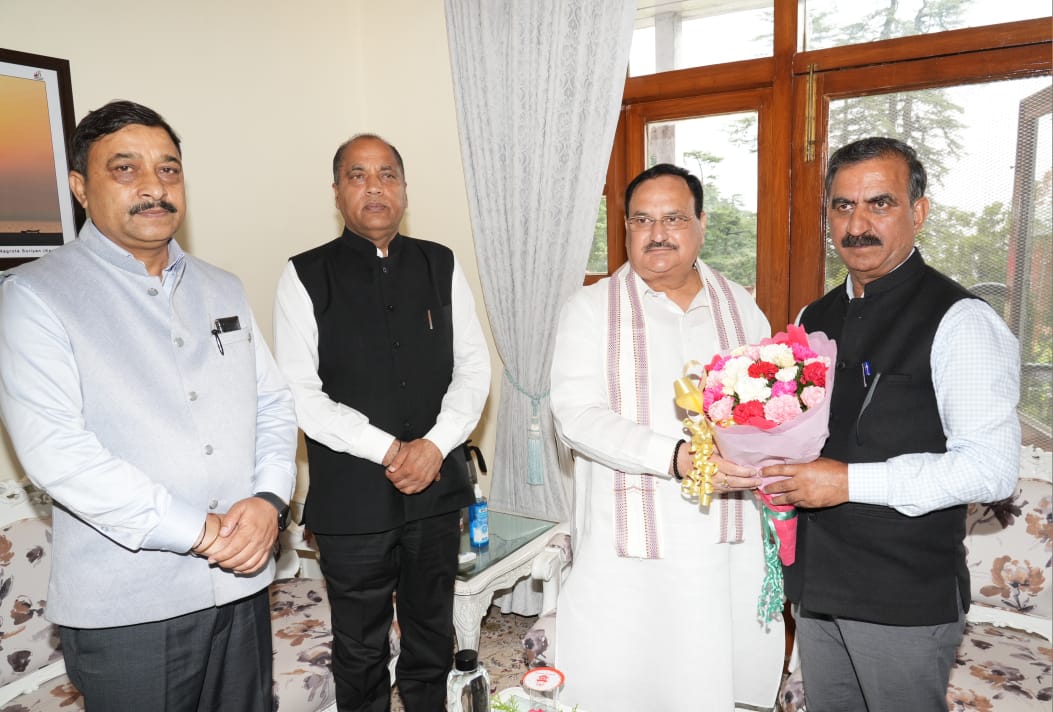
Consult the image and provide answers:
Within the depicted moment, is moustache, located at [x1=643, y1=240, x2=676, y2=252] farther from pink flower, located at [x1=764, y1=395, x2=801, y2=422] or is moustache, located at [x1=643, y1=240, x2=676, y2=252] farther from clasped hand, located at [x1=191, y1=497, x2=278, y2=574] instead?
clasped hand, located at [x1=191, y1=497, x2=278, y2=574]

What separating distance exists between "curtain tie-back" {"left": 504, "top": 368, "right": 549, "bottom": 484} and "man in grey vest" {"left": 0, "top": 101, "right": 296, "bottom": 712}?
1.64 meters

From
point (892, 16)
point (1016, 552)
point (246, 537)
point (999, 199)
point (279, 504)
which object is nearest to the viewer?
point (246, 537)

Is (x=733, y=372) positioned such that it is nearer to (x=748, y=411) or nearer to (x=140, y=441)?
(x=748, y=411)

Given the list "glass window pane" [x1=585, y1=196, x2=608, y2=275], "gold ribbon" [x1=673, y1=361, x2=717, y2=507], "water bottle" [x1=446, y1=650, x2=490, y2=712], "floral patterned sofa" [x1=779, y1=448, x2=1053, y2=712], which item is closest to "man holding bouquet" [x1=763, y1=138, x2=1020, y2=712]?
"gold ribbon" [x1=673, y1=361, x2=717, y2=507]

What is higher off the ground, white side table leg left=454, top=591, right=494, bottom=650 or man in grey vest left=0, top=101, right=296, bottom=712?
man in grey vest left=0, top=101, right=296, bottom=712

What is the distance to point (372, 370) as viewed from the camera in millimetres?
2217

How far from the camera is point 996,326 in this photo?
149 centimetres

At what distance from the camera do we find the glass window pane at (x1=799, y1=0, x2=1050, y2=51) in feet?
7.93

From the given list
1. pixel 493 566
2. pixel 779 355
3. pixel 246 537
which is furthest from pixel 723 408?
pixel 493 566

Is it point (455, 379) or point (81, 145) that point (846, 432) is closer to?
point (455, 379)

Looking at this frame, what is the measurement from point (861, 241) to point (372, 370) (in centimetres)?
139

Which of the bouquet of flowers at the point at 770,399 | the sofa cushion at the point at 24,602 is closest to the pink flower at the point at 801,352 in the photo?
the bouquet of flowers at the point at 770,399

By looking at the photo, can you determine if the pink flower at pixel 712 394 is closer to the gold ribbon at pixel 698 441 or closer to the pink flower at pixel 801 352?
the gold ribbon at pixel 698 441

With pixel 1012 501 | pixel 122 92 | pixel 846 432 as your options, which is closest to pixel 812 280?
pixel 1012 501
